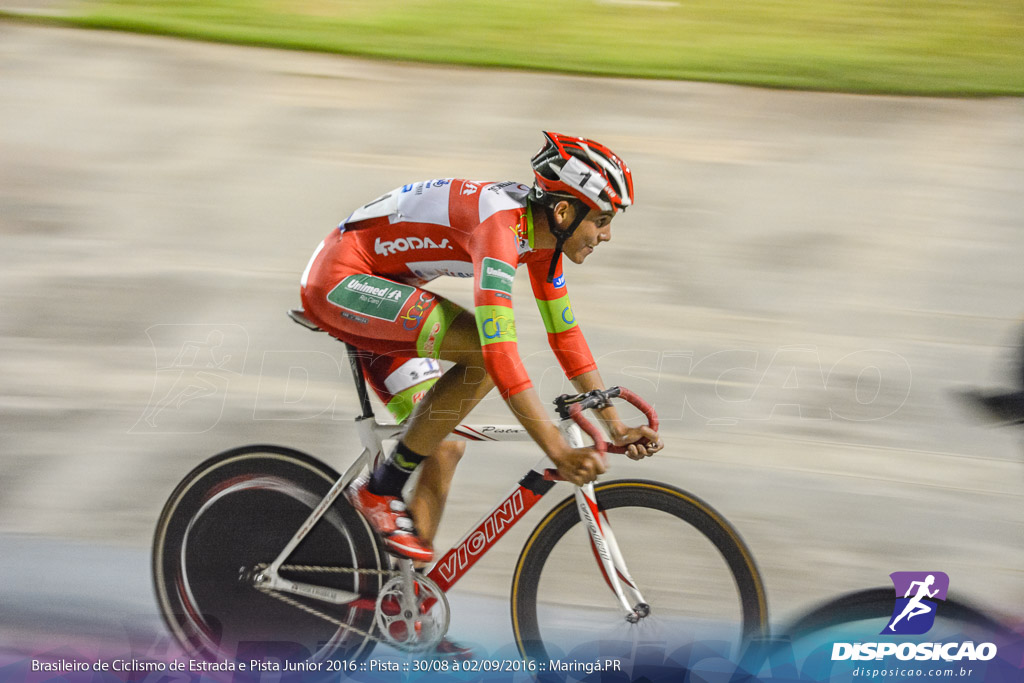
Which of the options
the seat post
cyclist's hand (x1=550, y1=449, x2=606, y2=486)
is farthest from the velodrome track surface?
cyclist's hand (x1=550, y1=449, x2=606, y2=486)

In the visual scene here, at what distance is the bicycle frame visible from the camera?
2.63 meters

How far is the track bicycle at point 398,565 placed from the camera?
2621mm

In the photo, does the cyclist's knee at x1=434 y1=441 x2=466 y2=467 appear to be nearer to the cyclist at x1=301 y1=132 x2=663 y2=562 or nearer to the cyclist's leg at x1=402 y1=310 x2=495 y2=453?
the cyclist at x1=301 y1=132 x2=663 y2=562

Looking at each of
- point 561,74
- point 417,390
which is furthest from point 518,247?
point 561,74

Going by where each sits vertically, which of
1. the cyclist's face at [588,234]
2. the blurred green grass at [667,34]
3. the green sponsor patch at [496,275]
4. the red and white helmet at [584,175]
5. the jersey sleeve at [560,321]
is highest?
the blurred green grass at [667,34]

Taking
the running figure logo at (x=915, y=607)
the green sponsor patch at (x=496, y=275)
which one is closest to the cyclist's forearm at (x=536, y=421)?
the green sponsor patch at (x=496, y=275)

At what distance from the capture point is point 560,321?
107 inches

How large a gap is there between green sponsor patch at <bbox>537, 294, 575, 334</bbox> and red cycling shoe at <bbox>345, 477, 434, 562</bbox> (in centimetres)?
63

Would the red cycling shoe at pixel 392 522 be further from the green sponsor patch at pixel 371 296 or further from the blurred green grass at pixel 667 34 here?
the blurred green grass at pixel 667 34

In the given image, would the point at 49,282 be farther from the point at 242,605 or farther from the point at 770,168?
the point at 770,168

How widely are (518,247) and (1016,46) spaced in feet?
19.2

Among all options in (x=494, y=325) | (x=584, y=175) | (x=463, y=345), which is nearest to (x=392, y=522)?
(x=463, y=345)

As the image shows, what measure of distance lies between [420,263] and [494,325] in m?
0.44

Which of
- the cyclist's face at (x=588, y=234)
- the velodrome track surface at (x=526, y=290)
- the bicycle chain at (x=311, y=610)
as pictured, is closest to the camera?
the cyclist's face at (x=588, y=234)
